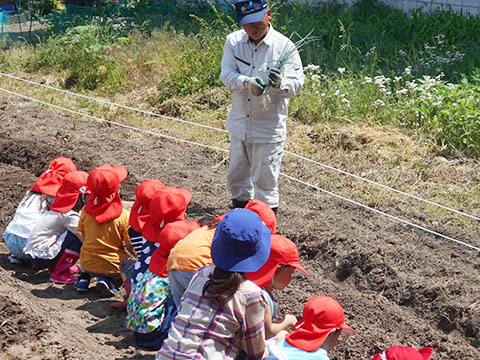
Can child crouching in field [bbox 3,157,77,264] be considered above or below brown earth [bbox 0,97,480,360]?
above

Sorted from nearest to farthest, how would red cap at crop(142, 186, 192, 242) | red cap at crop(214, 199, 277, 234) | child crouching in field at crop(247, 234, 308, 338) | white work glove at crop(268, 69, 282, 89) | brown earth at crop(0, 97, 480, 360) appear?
child crouching in field at crop(247, 234, 308, 338) < red cap at crop(214, 199, 277, 234) < brown earth at crop(0, 97, 480, 360) < red cap at crop(142, 186, 192, 242) < white work glove at crop(268, 69, 282, 89)

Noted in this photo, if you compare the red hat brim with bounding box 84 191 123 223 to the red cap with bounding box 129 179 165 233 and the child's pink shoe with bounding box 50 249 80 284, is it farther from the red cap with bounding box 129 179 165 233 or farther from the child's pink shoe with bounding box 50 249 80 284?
the child's pink shoe with bounding box 50 249 80 284

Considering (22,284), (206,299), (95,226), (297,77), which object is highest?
(297,77)

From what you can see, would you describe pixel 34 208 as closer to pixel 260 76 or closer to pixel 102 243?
pixel 102 243

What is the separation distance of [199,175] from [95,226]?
2158mm

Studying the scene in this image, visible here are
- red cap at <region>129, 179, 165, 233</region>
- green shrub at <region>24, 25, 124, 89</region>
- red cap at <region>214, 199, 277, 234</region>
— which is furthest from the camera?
green shrub at <region>24, 25, 124, 89</region>

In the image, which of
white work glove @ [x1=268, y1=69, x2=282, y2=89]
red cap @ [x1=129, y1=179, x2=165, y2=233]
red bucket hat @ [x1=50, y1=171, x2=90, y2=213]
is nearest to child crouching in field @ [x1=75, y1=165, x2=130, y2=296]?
red bucket hat @ [x1=50, y1=171, x2=90, y2=213]

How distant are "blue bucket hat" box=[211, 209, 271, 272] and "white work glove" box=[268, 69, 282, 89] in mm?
2274

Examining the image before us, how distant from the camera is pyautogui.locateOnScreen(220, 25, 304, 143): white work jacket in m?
5.38

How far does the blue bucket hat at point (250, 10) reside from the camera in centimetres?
507

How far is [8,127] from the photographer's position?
843 cm

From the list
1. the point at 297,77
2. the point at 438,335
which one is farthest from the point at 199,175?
the point at 438,335

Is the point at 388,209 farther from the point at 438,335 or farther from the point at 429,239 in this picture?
the point at 438,335

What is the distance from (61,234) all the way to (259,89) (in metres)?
1.97
